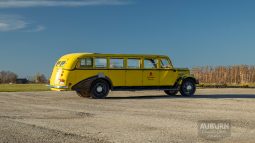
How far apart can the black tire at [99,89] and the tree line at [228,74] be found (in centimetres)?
2313

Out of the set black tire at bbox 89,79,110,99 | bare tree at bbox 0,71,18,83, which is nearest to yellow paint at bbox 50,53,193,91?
black tire at bbox 89,79,110,99

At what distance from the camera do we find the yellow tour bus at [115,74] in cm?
1964

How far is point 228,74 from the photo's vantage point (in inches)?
1661

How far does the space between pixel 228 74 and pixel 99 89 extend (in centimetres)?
2474

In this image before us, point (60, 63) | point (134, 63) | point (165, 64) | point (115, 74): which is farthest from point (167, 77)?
point (60, 63)

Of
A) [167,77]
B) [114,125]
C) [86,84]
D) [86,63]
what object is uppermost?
[86,63]

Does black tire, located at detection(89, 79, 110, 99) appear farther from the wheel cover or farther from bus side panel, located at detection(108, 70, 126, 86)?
the wheel cover

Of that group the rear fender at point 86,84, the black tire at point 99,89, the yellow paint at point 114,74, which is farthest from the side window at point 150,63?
the rear fender at point 86,84

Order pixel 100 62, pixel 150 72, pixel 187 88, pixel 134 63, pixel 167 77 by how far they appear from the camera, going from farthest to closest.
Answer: pixel 187 88 → pixel 167 77 → pixel 150 72 → pixel 134 63 → pixel 100 62

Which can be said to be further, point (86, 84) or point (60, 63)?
point (60, 63)

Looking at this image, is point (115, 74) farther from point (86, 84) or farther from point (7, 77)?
point (7, 77)

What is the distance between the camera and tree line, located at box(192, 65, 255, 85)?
1629 inches

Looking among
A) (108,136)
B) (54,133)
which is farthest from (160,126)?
(54,133)

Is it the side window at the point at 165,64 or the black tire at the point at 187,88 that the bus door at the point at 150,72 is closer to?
the side window at the point at 165,64
